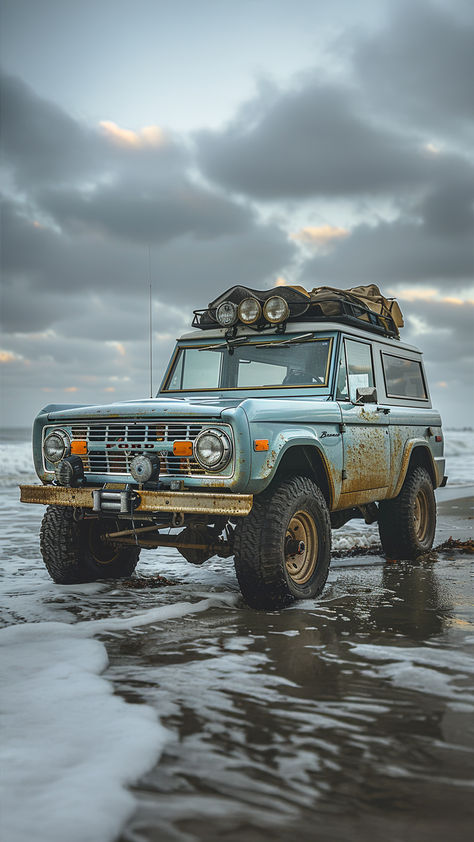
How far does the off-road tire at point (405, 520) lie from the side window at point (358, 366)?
126 cm

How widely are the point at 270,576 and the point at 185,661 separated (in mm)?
1133

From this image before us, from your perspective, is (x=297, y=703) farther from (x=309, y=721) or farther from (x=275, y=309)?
(x=275, y=309)

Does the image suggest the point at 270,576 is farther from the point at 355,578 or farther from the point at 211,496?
the point at 355,578

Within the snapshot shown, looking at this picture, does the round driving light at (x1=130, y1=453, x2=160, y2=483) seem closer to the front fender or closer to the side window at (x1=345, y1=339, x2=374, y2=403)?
the front fender

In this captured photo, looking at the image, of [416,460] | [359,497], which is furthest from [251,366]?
[416,460]

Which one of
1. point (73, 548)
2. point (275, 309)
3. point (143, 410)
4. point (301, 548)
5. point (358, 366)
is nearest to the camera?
point (143, 410)

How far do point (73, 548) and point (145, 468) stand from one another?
4.41ft

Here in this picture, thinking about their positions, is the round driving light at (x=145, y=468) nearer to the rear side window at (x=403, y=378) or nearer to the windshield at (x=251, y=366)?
the windshield at (x=251, y=366)

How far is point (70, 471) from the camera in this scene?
17.6 feet

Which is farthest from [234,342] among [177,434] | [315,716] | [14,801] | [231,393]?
[14,801]

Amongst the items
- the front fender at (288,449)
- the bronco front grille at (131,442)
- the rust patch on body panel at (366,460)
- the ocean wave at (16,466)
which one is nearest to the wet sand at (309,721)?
the front fender at (288,449)

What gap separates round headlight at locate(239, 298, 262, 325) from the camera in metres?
6.29

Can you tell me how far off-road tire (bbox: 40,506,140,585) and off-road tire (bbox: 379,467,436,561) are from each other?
2.66 meters

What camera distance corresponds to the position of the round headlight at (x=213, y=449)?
4727 millimetres
